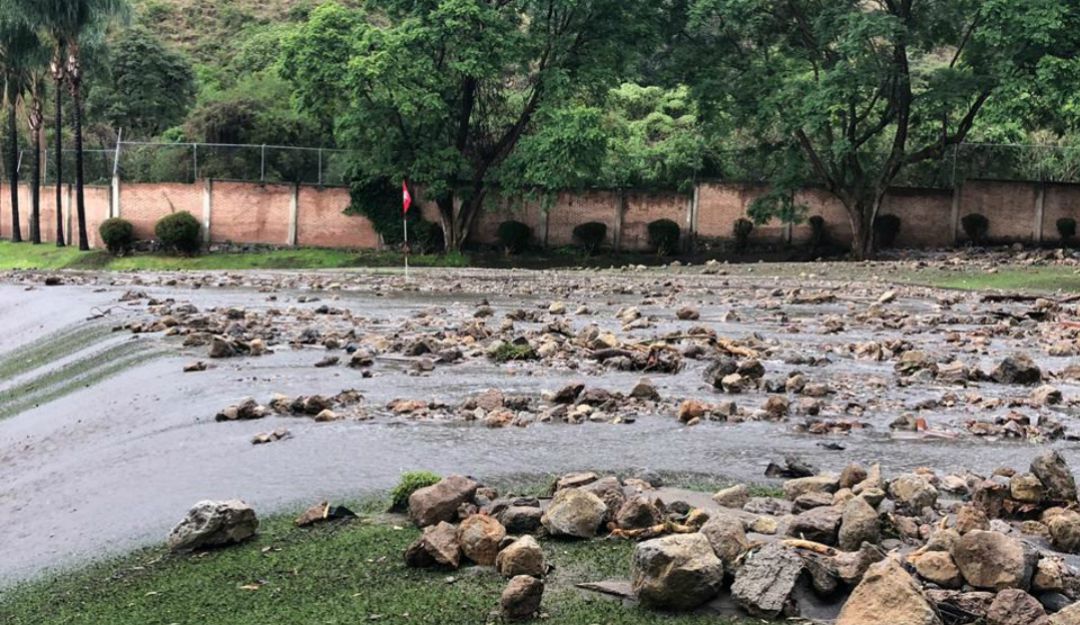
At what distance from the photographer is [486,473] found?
5.79 m

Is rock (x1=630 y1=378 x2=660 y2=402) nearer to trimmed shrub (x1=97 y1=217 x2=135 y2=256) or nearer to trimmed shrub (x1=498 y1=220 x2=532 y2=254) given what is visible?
trimmed shrub (x1=498 y1=220 x2=532 y2=254)

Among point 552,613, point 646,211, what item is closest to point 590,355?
point 552,613

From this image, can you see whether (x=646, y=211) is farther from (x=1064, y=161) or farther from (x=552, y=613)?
(x=552, y=613)

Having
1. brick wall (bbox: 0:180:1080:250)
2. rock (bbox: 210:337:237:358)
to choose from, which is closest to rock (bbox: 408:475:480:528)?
rock (bbox: 210:337:237:358)

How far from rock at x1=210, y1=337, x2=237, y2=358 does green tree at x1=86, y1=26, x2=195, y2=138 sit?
48.5 metres

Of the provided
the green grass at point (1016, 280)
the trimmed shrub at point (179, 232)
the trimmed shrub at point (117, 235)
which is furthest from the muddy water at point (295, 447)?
the trimmed shrub at point (117, 235)

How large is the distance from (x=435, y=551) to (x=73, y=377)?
807 cm

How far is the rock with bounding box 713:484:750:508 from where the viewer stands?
4844 millimetres

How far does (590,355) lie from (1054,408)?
403 centimetres

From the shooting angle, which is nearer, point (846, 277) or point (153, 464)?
point (153, 464)

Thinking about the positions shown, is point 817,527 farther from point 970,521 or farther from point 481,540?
point 481,540

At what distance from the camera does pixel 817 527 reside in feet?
13.4

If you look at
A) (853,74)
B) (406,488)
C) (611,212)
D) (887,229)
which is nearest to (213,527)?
(406,488)

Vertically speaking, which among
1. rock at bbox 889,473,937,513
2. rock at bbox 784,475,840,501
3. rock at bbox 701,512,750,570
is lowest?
rock at bbox 784,475,840,501
